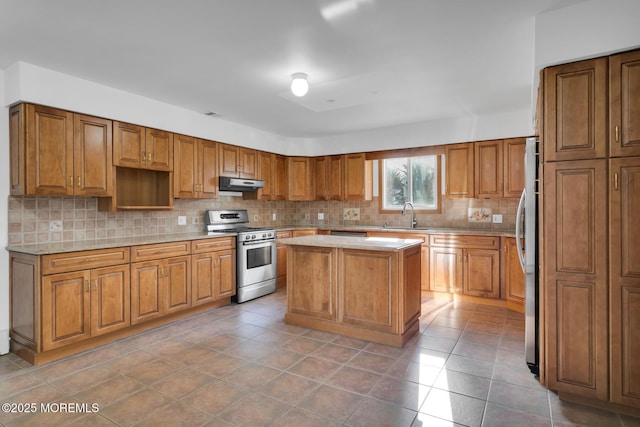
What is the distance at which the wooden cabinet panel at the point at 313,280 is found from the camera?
345 centimetres

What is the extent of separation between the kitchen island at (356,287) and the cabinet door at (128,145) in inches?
72.5

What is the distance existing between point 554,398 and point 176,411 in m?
2.38

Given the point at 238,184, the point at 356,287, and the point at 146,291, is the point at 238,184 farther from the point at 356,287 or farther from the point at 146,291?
the point at 356,287

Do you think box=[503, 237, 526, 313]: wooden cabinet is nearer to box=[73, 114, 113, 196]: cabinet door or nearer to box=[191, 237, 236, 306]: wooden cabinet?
box=[191, 237, 236, 306]: wooden cabinet

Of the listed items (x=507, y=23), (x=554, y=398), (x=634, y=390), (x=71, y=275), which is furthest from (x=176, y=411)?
(x=507, y=23)

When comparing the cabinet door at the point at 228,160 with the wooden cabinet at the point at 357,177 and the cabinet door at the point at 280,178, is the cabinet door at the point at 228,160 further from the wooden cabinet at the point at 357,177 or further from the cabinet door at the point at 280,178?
the wooden cabinet at the point at 357,177

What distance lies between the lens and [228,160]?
4.91 meters

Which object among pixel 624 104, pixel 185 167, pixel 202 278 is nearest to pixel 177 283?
pixel 202 278

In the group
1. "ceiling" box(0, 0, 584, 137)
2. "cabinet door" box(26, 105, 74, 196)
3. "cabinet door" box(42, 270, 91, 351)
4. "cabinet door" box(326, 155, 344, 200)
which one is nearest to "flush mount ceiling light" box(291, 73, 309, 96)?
"ceiling" box(0, 0, 584, 137)

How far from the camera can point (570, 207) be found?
2195 millimetres

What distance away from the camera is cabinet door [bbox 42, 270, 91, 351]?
2807 millimetres

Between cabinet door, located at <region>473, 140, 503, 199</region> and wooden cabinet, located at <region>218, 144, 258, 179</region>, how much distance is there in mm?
3155

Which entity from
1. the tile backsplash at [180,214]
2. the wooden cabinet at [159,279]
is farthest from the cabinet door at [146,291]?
the tile backsplash at [180,214]

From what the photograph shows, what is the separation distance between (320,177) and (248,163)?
137 centimetres
